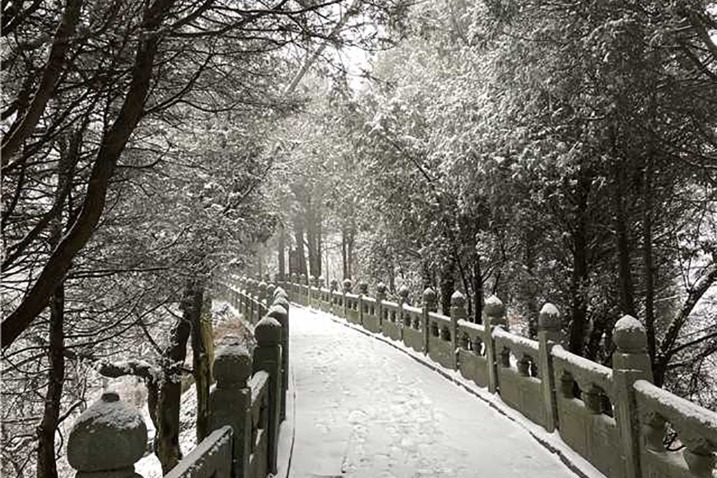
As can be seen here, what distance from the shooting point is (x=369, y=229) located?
19.6m

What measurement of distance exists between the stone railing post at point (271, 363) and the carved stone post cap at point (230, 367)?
195 centimetres

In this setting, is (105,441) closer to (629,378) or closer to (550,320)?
(629,378)

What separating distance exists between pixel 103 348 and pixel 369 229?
1188cm

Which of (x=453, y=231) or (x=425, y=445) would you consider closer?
(x=425, y=445)

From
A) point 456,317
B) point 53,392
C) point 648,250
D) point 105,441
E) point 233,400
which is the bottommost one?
point 53,392

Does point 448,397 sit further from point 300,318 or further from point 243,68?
point 300,318

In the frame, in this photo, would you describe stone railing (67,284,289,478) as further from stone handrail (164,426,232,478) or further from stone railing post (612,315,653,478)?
stone railing post (612,315,653,478)

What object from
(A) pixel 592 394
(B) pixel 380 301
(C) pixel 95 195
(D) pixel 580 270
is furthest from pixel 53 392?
(B) pixel 380 301

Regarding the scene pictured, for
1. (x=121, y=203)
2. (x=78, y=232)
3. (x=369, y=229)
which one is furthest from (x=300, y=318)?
(x=78, y=232)

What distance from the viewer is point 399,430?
24.0 feet

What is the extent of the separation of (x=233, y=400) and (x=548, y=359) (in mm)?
3958

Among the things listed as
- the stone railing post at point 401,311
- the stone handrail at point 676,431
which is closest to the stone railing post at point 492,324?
the stone handrail at point 676,431

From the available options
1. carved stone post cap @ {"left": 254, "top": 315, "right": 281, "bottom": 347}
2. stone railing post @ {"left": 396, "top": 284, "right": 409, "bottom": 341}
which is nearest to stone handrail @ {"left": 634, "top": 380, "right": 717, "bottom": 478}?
carved stone post cap @ {"left": 254, "top": 315, "right": 281, "bottom": 347}

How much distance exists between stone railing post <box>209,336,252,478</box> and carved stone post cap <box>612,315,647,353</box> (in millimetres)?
2892
